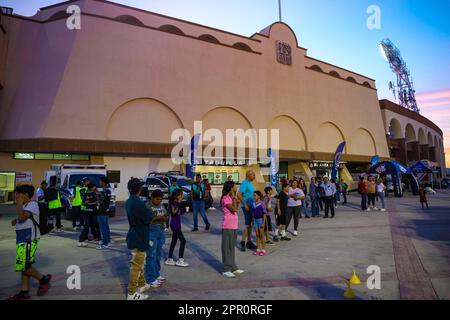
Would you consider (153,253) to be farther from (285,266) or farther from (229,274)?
(285,266)

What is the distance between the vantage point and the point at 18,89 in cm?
2297

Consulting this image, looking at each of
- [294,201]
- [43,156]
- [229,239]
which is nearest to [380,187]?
[294,201]

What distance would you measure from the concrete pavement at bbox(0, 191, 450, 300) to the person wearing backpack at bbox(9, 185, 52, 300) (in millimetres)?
293

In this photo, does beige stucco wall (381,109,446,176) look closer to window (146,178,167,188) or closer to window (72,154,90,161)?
window (146,178,167,188)

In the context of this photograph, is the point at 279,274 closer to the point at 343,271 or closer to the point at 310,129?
the point at 343,271

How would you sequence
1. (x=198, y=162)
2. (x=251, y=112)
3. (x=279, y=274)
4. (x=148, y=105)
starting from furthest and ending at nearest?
(x=251, y=112) < (x=198, y=162) < (x=148, y=105) < (x=279, y=274)

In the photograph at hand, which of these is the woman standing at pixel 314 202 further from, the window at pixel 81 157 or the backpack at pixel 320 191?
the window at pixel 81 157

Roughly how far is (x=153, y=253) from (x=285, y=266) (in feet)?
8.99

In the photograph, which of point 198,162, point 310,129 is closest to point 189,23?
point 198,162

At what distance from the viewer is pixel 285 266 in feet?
20.1

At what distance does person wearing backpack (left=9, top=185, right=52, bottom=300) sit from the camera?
464 cm

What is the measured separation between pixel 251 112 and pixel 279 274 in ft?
82.6

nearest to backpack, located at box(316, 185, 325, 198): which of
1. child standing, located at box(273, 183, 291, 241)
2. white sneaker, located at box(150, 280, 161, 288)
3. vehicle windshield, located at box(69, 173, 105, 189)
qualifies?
child standing, located at box(273, 183, 291, 241)

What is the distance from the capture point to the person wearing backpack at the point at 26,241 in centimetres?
464
